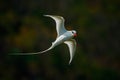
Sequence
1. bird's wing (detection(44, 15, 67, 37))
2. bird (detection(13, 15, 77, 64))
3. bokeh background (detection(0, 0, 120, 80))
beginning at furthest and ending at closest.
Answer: bokeh background (detection(0, 0, 120, 80)) → bird's wing (detection(44, 15, 67, 37)) → bird (detection(13, 15, 77, 64))

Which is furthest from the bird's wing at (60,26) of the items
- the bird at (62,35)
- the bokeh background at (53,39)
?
the bokeh background at (53,39)

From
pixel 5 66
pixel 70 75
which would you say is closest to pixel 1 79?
pixel 5 66

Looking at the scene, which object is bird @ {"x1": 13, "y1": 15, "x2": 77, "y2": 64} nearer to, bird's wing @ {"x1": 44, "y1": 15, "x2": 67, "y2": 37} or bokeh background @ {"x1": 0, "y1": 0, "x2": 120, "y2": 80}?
bird's wing @ {"x1": 44, "y1": 15, "x2": 67, "y2": 37}

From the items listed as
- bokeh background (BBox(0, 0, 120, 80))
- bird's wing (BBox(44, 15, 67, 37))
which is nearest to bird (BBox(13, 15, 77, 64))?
bird's wing (BBox(44, 15, 67, 37))

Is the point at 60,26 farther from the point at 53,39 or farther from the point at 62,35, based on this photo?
the point at 53,39

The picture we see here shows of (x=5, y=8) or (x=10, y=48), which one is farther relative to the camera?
(x=5, y=8)

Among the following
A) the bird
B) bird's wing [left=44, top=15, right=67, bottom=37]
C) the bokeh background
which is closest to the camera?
the bird

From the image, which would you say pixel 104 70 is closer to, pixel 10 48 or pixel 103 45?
pixel 103 45

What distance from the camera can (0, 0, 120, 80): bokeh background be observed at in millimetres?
11859

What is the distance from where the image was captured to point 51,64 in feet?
39.3

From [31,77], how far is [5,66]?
21.2 inches

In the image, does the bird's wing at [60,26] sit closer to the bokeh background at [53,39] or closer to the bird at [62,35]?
the bird at [62,35]

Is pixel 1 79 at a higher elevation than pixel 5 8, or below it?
below

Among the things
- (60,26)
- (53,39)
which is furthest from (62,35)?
(53,39)
